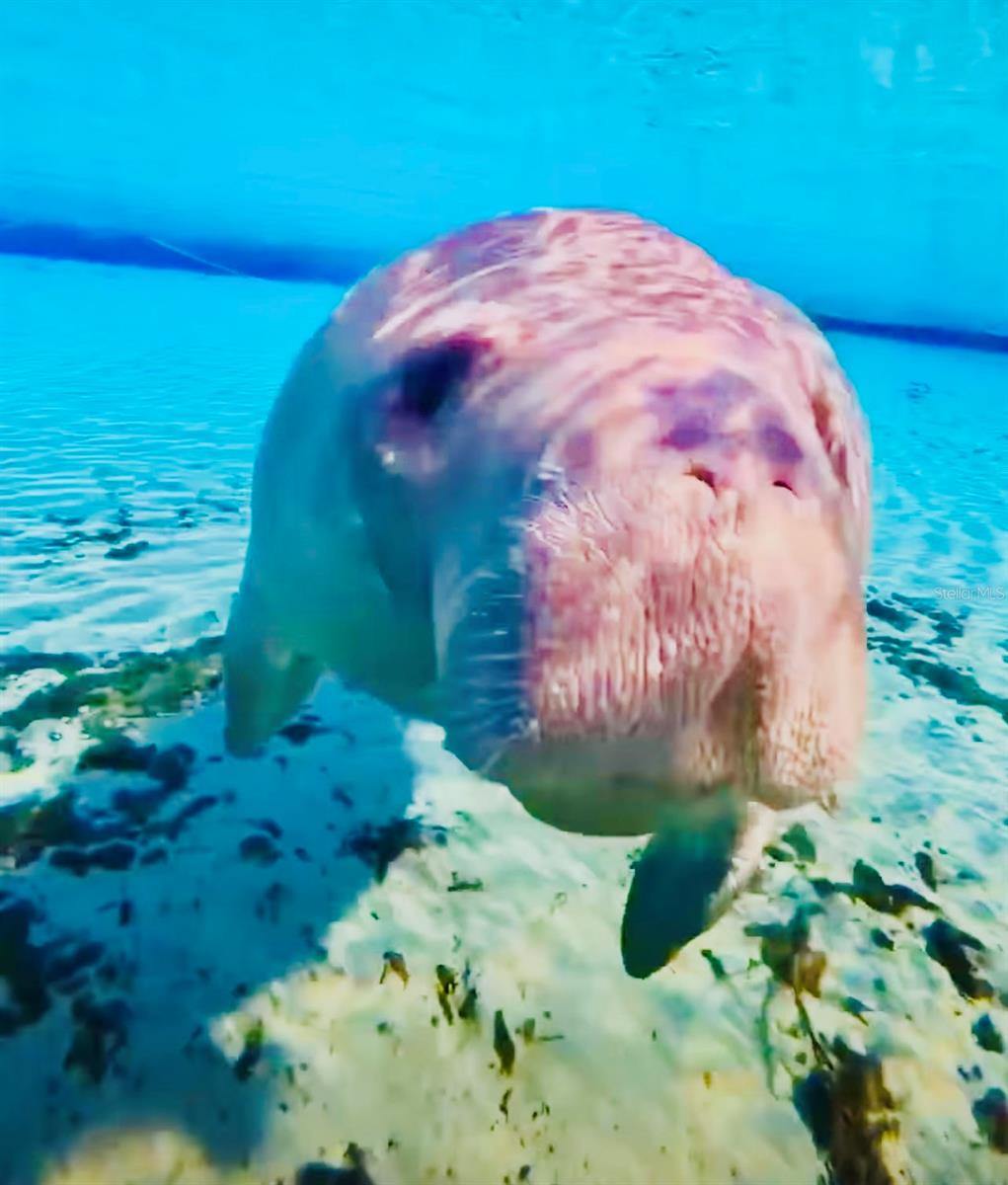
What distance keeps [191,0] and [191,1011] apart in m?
27.1

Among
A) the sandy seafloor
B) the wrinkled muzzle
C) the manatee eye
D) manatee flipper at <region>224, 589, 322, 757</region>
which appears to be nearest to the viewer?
the wrinkled muzzle

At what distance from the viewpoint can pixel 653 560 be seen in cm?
137

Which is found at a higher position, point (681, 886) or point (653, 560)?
point (653, 560)

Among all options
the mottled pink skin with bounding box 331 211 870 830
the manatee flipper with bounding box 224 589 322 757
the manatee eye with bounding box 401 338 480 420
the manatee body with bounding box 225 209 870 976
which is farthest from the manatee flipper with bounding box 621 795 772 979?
the manatee flipper with bounding box 224 589 322 757

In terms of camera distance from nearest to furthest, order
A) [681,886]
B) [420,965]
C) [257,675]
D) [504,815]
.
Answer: [681,886], [420,965], [257,675], [504,815]

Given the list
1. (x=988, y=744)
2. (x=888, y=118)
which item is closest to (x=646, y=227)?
(x=988, y=744)

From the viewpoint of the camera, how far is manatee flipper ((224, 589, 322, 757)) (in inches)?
122

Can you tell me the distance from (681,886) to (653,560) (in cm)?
116

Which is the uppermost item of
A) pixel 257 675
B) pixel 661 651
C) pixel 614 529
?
pixel 614 529

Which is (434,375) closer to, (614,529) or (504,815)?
(614,529)

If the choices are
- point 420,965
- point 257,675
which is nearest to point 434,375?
point 420,965

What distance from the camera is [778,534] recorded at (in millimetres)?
1402

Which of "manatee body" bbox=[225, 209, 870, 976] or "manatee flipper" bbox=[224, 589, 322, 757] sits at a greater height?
"manatee body" bbox=[225, 209, 870, 976]

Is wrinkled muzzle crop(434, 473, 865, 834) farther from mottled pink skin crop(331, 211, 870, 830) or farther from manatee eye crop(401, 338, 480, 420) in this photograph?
manatee eye crop(401, 338, 480, 420)
